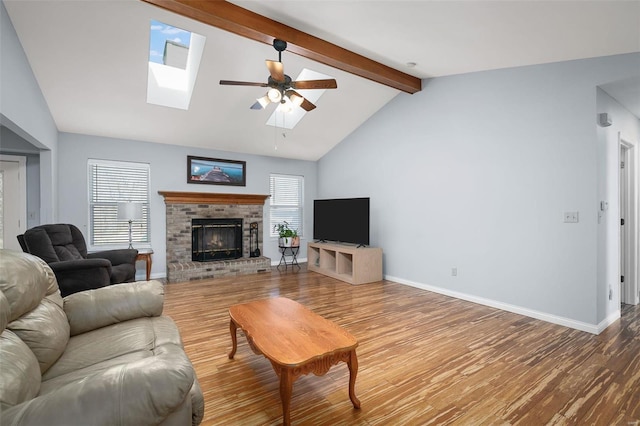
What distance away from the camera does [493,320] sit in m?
3.38

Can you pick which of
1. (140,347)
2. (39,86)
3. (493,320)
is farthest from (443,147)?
(39,86)

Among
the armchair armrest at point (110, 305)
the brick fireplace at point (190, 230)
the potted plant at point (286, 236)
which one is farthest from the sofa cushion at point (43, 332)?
the potted plant at point (286, 236)

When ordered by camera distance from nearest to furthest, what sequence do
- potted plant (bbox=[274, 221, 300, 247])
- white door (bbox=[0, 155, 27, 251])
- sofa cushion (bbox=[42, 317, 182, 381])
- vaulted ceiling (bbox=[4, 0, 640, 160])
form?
1. sofa cushion (bbox=[42, 317, 182, 381])
2. vaulted ceiling (bbox=[4, 0, 640, 160])
3. white door (bbox=[0, 155, 27, 251])
4. potted plant (bbox=[274, 221, 300, 247])

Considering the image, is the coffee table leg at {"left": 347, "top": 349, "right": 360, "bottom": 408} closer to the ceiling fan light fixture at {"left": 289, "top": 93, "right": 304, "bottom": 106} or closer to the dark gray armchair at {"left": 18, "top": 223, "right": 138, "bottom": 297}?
the ceiling fan light fixture at {"left": 289, "top": 93, "right": 304, "bottom": 106}

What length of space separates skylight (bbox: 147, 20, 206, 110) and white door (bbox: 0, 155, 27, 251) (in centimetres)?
232

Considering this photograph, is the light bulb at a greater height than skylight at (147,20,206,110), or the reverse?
skylight at (147,20,206,110)

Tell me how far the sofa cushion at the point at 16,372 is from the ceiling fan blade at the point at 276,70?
8.36 feet

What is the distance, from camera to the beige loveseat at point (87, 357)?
966mm

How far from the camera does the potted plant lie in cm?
643

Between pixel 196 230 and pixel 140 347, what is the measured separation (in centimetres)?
444

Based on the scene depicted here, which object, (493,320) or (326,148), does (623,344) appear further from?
(326,148)

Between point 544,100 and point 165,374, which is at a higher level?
point 544,100

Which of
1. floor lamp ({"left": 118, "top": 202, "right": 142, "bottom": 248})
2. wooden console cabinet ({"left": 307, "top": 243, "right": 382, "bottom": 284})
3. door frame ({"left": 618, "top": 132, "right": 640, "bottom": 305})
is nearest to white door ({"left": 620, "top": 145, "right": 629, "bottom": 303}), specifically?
door frame ({"left": 618, "top": 132, "right": 640, "bottom": 305})

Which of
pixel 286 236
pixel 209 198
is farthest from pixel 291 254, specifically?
pixel 209 198
